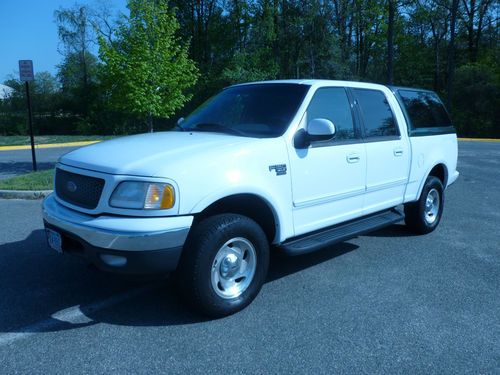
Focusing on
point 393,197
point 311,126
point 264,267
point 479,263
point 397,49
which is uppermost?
point 397,49

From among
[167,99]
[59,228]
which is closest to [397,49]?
[167,99]

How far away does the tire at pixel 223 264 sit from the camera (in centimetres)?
338

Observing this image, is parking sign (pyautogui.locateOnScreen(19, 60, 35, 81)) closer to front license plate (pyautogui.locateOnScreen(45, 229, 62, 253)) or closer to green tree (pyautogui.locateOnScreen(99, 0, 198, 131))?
green tree (pyautogui.locateOnScreen(99, 0, 198, 131))

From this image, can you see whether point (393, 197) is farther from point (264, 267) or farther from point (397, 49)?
point (397, 49)

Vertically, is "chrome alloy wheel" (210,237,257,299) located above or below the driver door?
below

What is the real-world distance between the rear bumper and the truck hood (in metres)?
0.36

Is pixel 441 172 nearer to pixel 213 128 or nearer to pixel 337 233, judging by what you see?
pixel 337 233

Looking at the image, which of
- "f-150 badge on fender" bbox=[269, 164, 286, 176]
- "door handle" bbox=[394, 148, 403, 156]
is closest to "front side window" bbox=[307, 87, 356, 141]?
"f-150 badge on fender" bbox=[269, 164, 286, 176]

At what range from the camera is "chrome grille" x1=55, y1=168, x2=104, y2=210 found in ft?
11.3

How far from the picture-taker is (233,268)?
375cm

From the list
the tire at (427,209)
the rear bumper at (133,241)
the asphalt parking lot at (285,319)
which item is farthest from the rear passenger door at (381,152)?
the rear bumper at (133,241)

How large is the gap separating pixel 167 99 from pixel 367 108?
30.1 ft

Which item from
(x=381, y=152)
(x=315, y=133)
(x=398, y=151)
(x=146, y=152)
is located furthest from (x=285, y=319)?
(x=398, y=151)

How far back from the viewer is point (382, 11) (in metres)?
41.6
